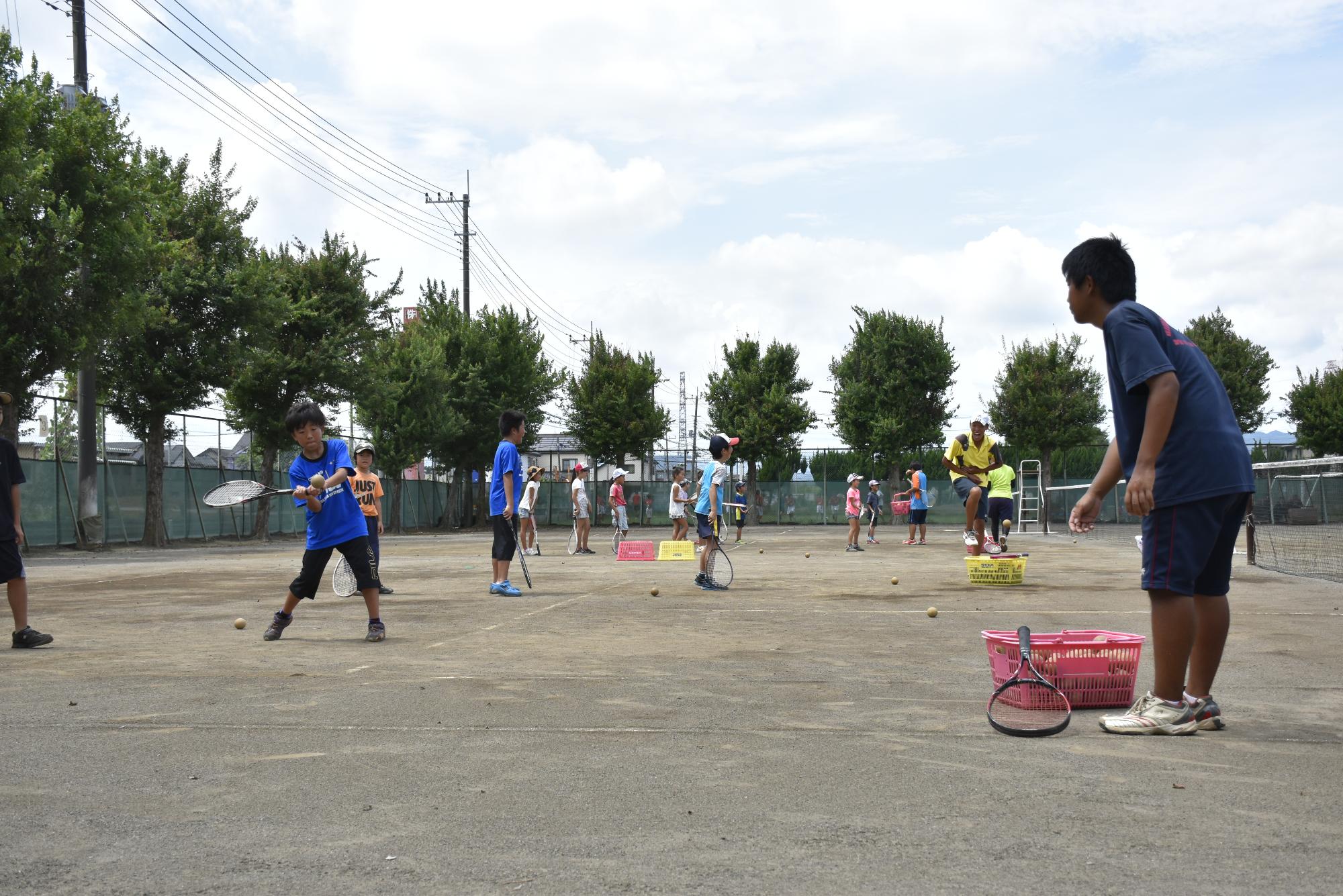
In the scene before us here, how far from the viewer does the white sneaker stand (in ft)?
16.7

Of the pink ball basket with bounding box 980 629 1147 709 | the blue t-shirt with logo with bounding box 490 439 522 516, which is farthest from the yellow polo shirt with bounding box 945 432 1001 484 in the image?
the pink ball basket with bounding box 980 629 1147 709

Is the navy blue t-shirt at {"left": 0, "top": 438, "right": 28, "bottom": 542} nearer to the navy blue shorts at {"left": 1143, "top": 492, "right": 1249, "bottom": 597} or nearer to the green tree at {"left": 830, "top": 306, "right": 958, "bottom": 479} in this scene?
the navy blue shorts at {"left": 1143, "top": 492, "right": 1249, "bottom": 597}

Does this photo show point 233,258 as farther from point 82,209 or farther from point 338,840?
point 338,840

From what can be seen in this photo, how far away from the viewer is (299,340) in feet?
112

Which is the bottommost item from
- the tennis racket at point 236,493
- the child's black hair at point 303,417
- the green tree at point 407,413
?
the tennis racket at point 236,493

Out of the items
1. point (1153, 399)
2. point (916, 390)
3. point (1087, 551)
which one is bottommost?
point (1087, 551)

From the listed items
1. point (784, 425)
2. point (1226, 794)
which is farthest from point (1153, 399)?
point (784, 425)

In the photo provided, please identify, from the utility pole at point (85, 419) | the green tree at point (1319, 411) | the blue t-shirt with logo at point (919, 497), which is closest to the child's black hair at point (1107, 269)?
the blue t-shirt with logo at point (919, 497)

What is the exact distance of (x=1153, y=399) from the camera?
192 inches

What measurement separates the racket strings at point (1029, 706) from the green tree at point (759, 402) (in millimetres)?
45601

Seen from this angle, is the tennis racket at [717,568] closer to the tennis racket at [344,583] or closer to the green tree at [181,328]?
the tennis racket at [344,583]

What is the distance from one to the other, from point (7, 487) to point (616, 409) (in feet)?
143

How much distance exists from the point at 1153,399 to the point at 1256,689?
237 centimetres

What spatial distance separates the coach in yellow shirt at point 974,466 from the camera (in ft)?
54.2
